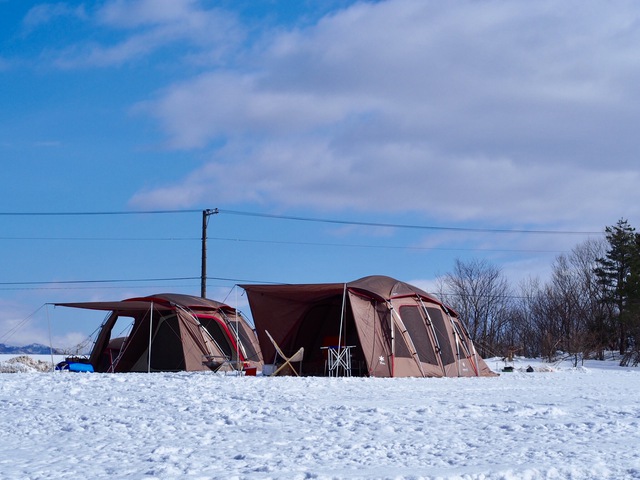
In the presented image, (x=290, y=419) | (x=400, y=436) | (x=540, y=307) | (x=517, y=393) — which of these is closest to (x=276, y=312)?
(x=517, y=393)

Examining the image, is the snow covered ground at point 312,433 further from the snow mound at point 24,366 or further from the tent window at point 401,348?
the snow mound at point 24,366

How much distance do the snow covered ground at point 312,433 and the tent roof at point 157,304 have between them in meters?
5.66

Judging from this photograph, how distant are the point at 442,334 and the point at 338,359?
9.59ft

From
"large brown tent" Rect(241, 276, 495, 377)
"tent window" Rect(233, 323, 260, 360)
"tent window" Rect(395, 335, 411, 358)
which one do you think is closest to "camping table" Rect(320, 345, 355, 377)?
"large brown tent" Rect(241, 276, 495, 377)

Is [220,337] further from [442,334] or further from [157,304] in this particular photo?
[442,334]

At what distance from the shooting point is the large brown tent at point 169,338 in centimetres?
1930

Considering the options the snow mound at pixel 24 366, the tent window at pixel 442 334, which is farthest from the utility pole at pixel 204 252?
the tent window at pixel 442 334

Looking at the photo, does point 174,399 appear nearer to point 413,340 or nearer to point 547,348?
point 413,340

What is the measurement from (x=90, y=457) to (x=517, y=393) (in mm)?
7360

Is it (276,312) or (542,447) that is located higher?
(276,312)

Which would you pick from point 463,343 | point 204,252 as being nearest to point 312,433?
point 463,343

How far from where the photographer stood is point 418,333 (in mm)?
17031

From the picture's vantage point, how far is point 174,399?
34.8 ft

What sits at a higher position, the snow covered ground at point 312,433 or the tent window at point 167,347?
the tent window at point 167,347
